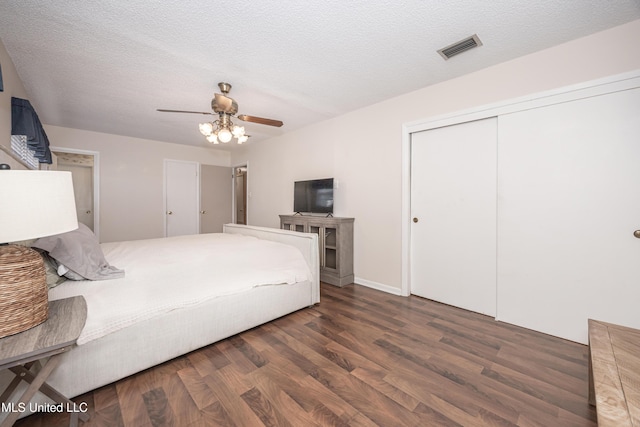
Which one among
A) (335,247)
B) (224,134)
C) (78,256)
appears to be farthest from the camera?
(335,247)

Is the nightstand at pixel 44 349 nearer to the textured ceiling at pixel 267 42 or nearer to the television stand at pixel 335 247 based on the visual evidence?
the textured ceiling at pixel 267 42

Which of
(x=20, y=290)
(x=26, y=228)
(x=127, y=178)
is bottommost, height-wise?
(x=20, y=290)

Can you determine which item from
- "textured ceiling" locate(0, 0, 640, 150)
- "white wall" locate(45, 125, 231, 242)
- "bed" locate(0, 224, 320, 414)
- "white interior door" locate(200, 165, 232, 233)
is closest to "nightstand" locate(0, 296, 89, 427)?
"bed" locate(0, 224, 320, 414)

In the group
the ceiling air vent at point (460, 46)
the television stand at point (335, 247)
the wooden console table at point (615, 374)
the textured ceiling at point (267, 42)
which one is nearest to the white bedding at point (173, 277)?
the television stand at point (335, 247)

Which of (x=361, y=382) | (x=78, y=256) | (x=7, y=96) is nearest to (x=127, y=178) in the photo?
(x=7, y=96)

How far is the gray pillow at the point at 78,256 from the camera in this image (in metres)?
1.46

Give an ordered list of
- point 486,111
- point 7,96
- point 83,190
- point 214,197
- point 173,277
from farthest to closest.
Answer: point 214,197, point 83,190, point 486,111, point 7,96, point 173,277

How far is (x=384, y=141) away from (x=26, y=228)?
306 cm

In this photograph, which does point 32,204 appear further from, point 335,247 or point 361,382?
point 335,247

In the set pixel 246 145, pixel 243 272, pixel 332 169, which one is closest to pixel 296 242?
pixel 243 272

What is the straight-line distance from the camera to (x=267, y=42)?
1977 millimetres

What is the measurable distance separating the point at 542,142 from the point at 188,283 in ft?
10.1

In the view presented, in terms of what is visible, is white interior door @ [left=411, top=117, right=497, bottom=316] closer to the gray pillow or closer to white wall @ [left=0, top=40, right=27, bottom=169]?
the gray pillow

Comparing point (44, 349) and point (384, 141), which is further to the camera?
point (384, 141)
